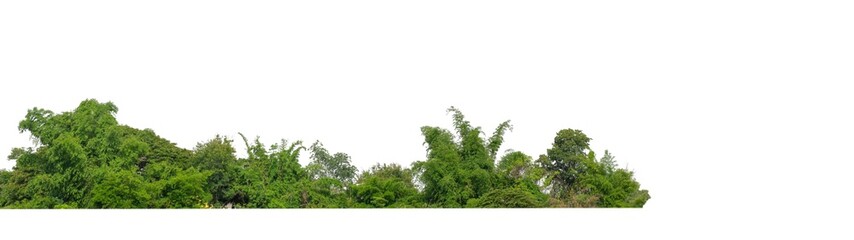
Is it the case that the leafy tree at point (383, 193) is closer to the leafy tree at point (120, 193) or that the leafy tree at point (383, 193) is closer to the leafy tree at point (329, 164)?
the leafy tree at point (329, 164)

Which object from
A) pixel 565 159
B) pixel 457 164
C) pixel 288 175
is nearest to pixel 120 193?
pixel 288 175

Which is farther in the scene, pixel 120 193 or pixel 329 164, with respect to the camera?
pixel 329 164

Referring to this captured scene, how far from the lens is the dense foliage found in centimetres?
1096

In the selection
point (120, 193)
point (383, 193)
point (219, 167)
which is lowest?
point (120, 193)

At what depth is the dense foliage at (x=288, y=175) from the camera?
36.0 feet

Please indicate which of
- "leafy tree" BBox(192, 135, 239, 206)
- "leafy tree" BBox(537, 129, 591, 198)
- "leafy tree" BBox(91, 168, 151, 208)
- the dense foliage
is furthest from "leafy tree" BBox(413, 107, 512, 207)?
"leafy tree" BBox(91, 168, 151, 208)

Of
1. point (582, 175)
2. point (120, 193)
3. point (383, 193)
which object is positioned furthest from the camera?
point (582, 175)

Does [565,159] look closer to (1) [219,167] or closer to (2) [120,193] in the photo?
(1) [219,167]

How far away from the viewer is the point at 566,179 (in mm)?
11438

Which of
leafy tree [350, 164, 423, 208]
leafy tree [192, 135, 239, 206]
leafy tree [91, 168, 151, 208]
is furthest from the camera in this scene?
leafy tree [192, 135, 239, 206]

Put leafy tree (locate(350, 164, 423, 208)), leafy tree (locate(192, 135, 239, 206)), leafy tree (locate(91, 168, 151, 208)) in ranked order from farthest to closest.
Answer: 1. leafy tree (locate(192, 135, 239, 206))
2. leafy tree (locate(350, 164, 423, 208))
3. leafy tree (locate(91, 168, 151, 208))

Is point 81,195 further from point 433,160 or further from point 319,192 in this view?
point 433,160

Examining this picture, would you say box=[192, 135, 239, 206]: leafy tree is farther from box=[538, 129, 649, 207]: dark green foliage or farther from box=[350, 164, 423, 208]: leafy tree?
box=[538, 129, 649, 207]: dark green foliage

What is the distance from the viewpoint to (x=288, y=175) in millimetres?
11195
